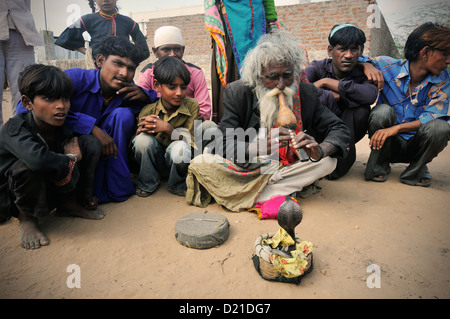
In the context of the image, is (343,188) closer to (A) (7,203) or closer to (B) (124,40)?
(B) (124,40)

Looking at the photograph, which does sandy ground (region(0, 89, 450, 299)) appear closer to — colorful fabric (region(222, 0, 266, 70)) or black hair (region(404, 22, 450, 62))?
black hair (region(404, 22, 450, 62))

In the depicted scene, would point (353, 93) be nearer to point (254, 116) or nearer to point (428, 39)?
point (428, 39)

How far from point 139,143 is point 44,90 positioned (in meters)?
0.92

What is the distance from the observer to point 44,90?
7.21 feet

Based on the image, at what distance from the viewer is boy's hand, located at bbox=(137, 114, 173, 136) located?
283cm

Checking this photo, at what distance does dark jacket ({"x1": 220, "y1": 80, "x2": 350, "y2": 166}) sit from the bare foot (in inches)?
61.3

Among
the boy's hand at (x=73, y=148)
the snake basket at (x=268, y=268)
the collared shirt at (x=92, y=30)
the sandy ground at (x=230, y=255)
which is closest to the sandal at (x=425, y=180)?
the sandy ground at (x=230, y=255)

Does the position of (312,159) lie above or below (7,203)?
above

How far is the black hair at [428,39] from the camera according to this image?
2.98m

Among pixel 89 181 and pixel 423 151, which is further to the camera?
pixel 423 151

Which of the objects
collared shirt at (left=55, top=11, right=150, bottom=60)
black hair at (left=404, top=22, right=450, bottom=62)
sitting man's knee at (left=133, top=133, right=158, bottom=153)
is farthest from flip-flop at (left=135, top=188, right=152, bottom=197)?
black hair at (left=404, top=22, right=450, bottom=62)

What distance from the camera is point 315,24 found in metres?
9.66

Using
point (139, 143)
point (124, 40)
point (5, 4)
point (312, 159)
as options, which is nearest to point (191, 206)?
point (139, 143)

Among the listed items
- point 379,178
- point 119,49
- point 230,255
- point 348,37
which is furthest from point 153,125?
point 379,178
